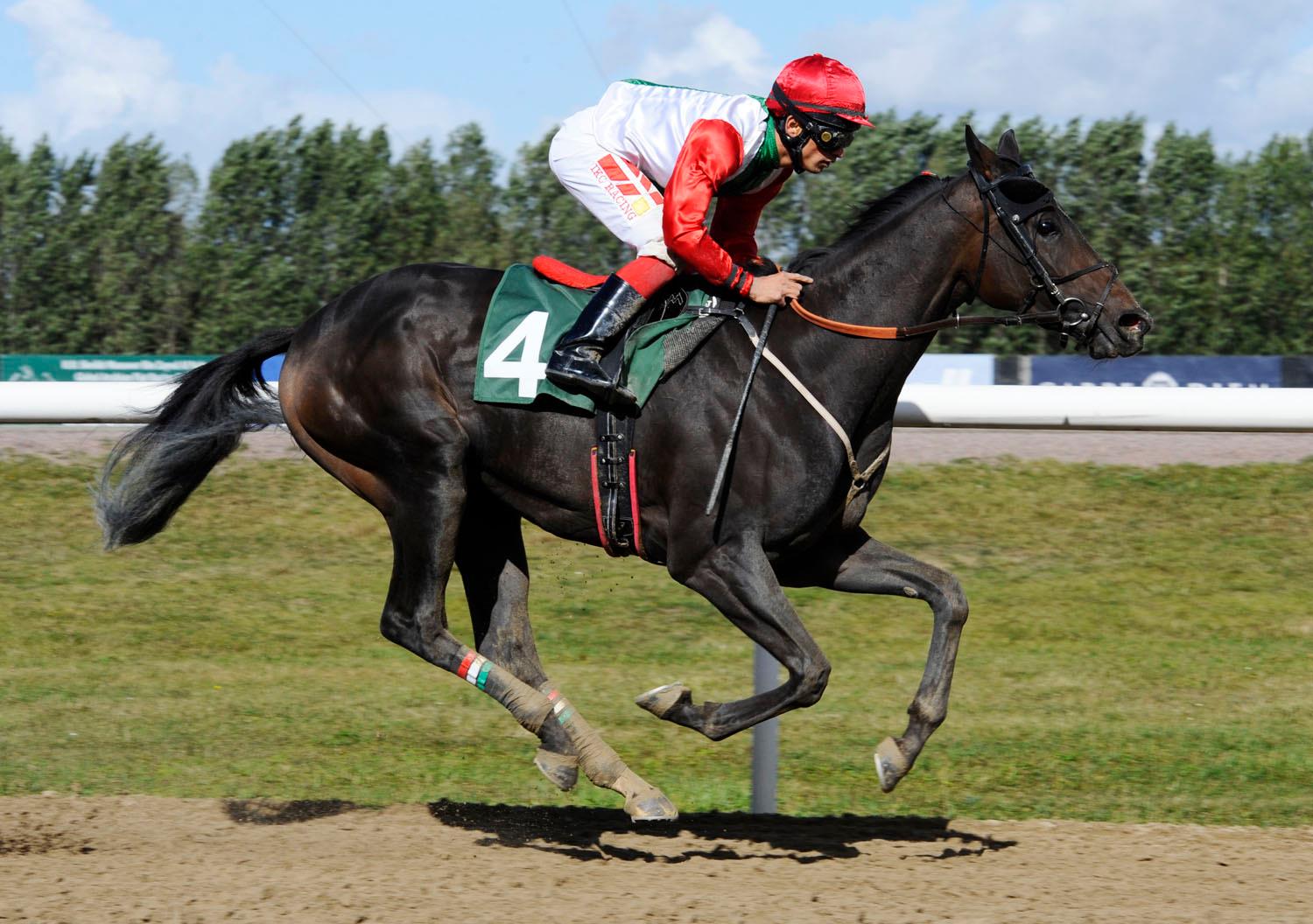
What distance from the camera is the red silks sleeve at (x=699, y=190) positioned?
4.20 m

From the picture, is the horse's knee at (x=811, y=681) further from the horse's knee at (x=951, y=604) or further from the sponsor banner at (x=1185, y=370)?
the sponsor banner at (x=1185, y=370)

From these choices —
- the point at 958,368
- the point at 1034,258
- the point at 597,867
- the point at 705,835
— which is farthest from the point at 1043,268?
the point at 958,368

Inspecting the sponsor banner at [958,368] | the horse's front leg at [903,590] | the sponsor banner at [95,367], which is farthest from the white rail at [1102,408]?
the sponsor banner at [95,367]

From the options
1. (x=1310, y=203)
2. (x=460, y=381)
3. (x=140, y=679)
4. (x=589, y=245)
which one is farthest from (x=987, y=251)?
(x=1310, y=203)

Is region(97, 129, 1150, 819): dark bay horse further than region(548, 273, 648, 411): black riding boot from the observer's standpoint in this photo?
No

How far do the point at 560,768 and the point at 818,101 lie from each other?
2106 mm

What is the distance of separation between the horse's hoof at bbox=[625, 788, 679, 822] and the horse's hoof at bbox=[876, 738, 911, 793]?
599 millimetres

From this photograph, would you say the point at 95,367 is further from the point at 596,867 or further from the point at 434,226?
the point at 596,867

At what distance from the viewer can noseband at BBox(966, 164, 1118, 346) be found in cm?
414

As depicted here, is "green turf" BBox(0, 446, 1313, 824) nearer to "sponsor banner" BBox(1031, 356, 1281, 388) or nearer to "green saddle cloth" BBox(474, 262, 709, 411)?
"green saddle cloth" BBox(474, 262, 709, 411)

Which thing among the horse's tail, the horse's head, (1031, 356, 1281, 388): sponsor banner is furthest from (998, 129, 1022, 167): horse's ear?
(1031, 356, 1281, 388): sponsor banner

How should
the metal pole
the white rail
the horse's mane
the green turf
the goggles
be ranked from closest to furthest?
the goggles, the horse's mane, the metal pole, the white rail, the green turf

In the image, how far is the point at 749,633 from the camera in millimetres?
4273

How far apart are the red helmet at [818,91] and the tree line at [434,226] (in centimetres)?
2362
